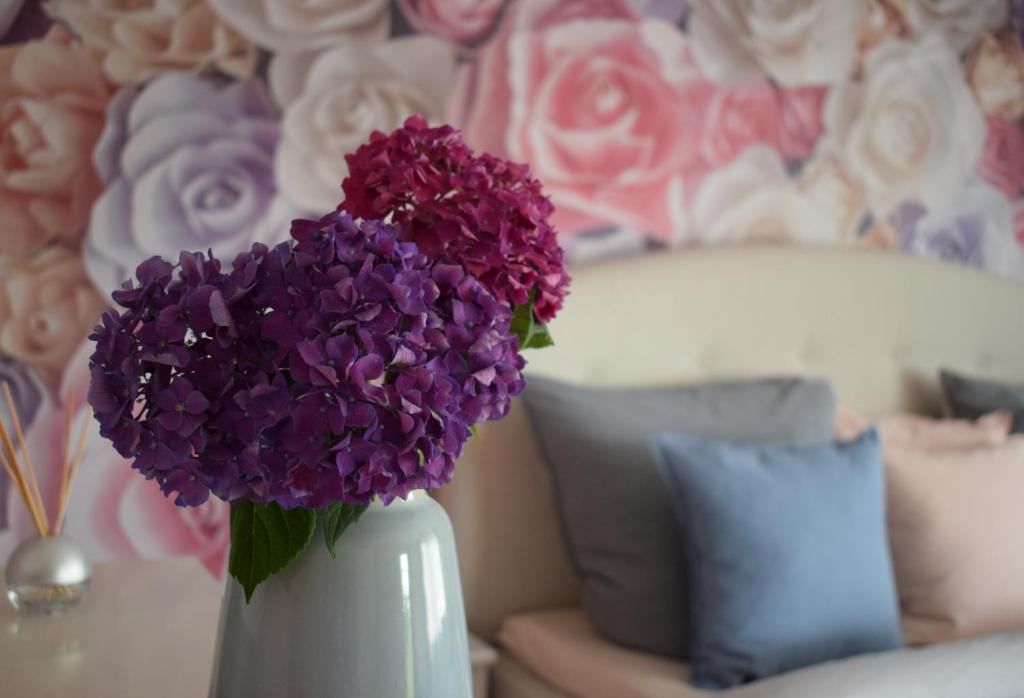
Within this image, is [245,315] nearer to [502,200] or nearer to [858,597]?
[502,200]

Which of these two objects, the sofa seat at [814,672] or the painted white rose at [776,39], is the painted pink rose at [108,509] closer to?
the sofa seat at [814,672]

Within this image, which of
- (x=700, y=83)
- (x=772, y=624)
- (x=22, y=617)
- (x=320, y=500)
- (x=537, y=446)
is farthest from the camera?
(x=700, y=83)

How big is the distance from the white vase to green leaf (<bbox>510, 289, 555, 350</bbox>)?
0.59ft

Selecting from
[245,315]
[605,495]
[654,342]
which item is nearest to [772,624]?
[605,495]

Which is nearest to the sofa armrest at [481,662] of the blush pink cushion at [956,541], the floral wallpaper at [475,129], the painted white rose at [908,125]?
the floral wallpaper at [475,129]

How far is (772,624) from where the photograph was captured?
1.63 meters

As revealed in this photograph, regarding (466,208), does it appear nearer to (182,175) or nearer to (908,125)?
(182,175)

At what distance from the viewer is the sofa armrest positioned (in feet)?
5.41

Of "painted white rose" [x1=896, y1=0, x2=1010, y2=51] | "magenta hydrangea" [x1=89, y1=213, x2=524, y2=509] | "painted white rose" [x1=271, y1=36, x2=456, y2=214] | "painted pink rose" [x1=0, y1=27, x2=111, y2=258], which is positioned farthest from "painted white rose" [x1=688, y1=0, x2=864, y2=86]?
"magenta hydrangea" [x1=89, y1=213, x2=524, y2=509]

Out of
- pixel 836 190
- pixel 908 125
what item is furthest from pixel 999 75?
pixel 836 190

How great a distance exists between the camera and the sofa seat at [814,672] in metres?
1.51

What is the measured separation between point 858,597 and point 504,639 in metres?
0.64

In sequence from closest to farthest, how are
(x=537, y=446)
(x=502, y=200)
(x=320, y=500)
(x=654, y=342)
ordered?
(x=320, y=500), (x=502, y=200), (x=537, y=446), (x=654, y=342)

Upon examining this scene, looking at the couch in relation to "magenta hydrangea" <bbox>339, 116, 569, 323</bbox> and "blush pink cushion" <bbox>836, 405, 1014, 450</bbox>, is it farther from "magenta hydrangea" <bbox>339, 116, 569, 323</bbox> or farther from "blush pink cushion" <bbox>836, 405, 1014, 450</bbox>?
"magenta hydrangea" <bbox>339, 116, 569, 323</bbox>
